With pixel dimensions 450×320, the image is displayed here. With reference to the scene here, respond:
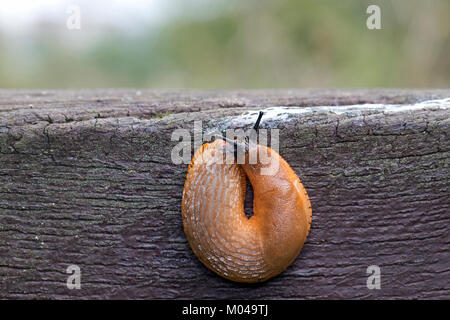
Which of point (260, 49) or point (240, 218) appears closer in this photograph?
point (240, 218)

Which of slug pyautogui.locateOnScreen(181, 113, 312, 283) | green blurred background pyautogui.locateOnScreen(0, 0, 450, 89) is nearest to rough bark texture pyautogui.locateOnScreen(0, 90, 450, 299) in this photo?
slug pyautogui.locateOnScreen(181, 113, 312, 283)

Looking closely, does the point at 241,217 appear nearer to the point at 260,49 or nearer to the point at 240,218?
the point at 240,218

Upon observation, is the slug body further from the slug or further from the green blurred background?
the green blurred background

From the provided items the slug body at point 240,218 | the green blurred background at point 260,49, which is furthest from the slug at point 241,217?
the green blurred background at point 260,49

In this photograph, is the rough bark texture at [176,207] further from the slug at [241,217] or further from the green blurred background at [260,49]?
the green blurred background at [260,49]

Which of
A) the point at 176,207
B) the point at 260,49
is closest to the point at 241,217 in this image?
the point at 176,207
